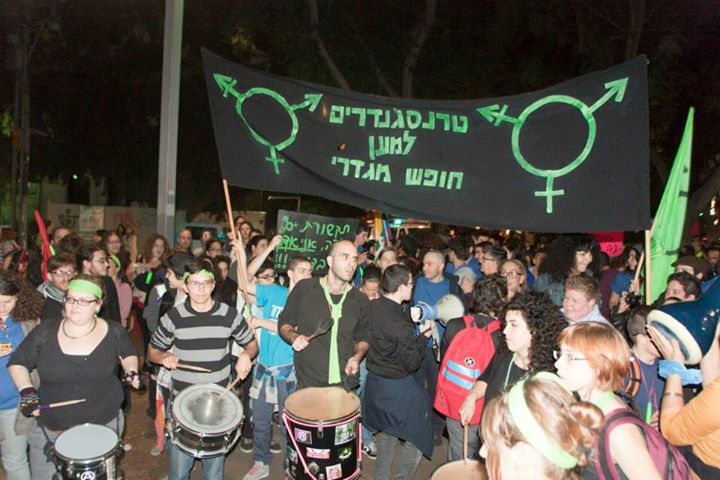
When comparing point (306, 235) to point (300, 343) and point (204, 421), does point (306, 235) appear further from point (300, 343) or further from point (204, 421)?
point (204, 421)

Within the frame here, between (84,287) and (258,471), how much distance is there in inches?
98.1

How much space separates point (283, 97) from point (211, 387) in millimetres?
3062

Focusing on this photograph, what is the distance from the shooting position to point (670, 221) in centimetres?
559

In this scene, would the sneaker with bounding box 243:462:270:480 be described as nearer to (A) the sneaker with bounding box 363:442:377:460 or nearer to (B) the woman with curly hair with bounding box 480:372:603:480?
(A) the sneaker with bounding box 363:442:377:460

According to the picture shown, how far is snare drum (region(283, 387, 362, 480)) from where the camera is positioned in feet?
13.4

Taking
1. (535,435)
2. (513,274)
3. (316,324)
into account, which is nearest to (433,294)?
(513,274)

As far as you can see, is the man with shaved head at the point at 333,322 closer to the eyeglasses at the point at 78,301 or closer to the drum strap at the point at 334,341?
the drum strap at the point at 334,341

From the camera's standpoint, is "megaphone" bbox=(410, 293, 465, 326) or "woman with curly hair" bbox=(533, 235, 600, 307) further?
"woman with curly hair" bbox=(533, 235, 600, 307)

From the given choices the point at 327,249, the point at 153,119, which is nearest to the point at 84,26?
the point at 153,119

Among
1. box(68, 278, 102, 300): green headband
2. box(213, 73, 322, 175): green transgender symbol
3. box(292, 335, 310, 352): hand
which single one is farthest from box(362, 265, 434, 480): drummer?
box(68, 278, 102, 300): green headband

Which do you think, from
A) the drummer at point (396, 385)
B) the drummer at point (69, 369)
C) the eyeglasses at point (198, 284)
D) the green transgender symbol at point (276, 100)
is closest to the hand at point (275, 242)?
the green transgender symbol at point (276, 100)

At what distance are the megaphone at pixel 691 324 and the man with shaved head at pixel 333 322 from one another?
2402 mm

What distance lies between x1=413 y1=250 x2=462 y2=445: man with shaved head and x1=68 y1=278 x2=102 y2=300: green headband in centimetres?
361

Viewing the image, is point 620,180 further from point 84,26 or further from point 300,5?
point 84,26
